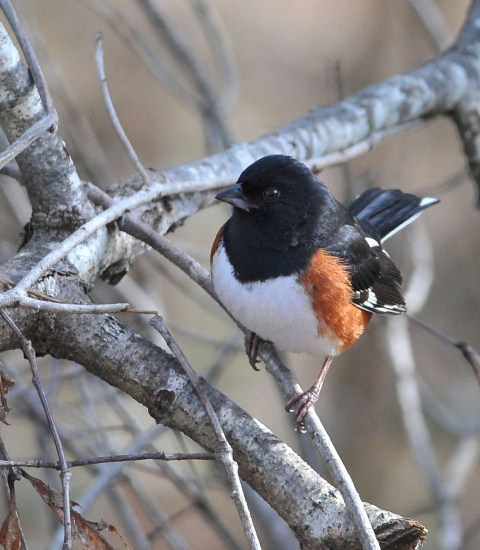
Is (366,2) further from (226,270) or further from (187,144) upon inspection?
(226,270)

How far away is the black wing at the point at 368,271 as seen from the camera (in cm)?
258

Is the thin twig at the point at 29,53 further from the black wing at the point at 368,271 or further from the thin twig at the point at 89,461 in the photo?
the black wing at the point at 368,271

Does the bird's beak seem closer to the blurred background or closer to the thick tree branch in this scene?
the thick tree branch

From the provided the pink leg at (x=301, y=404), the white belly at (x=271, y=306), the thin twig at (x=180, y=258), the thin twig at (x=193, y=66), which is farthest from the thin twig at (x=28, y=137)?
the thin twig at (x=193, y=66)

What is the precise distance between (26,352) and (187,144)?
570 centimetres

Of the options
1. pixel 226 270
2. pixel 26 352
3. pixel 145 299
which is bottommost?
pixel 145 299

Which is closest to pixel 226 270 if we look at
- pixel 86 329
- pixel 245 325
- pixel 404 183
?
pixel 245 325

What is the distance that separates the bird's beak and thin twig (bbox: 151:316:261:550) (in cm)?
70

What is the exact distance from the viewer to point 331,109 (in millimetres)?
3029

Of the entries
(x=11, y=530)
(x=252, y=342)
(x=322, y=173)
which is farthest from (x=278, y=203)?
(x=322, y=173)

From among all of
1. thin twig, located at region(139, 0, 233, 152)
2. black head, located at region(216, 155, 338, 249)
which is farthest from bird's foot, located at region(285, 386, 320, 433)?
thin twig, located at region(139, 0, 233, 152)

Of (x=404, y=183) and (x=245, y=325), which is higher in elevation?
(x=245, y=325)

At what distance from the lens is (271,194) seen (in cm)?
244

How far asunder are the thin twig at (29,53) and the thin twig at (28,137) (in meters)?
0.04
